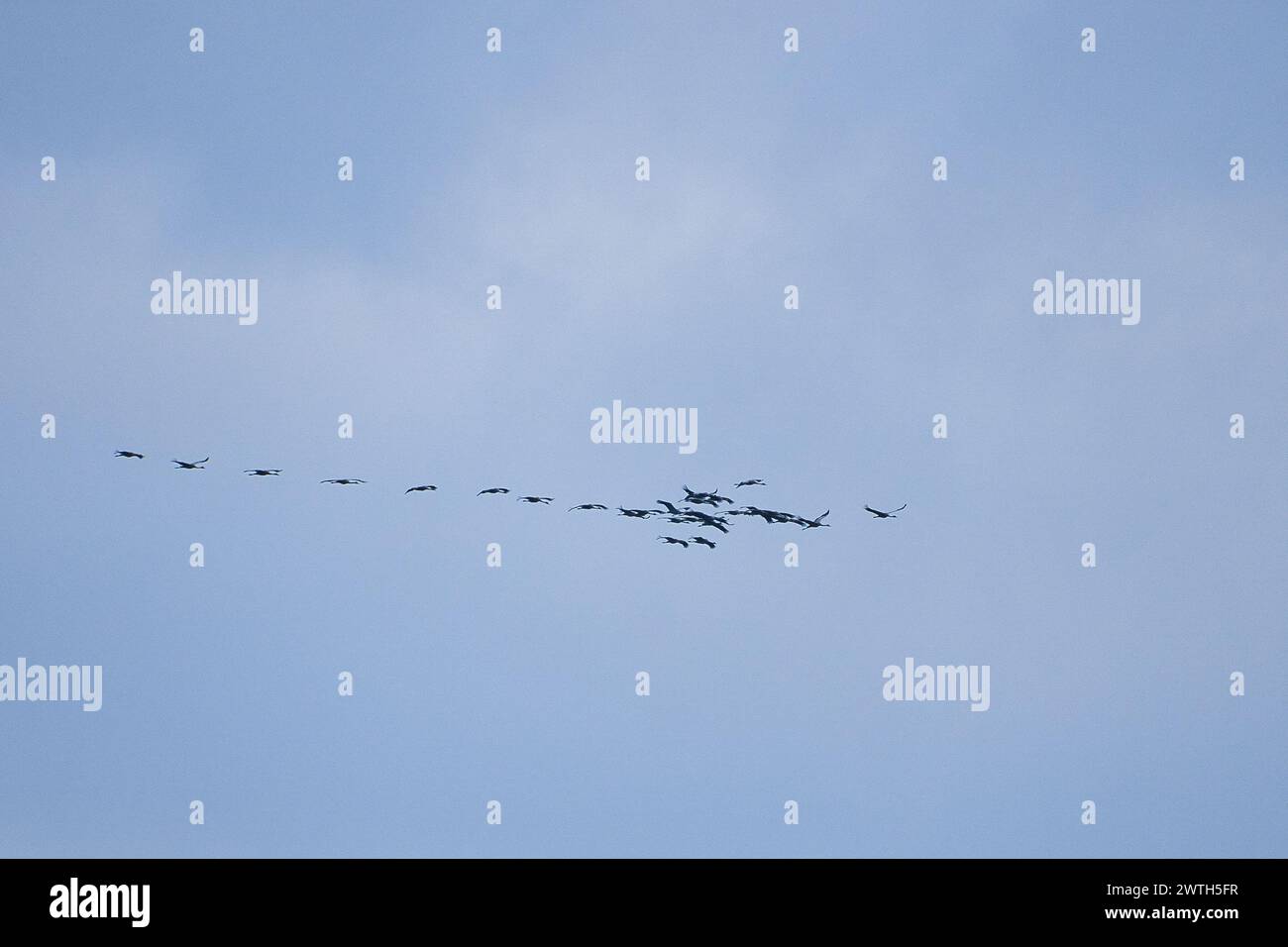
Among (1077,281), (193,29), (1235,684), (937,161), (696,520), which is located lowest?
(1235,684)

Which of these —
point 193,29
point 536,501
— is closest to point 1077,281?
point 536,501

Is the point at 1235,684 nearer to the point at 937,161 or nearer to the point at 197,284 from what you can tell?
the point at 937,161

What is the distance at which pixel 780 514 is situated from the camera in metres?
50.3

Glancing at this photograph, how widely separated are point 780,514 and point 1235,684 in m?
13.2

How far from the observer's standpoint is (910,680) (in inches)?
1997

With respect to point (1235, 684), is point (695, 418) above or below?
above
